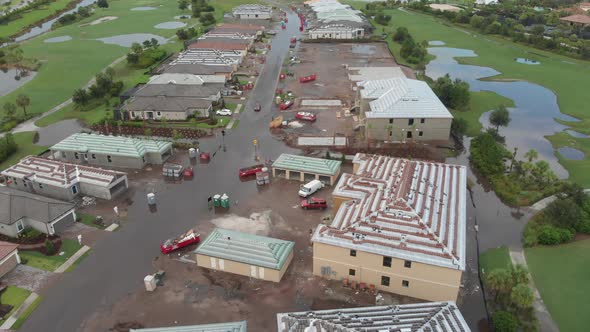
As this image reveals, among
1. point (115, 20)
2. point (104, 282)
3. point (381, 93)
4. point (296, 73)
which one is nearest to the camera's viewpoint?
point (104, 282)

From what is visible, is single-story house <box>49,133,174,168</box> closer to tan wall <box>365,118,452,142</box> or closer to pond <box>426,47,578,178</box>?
tan wall <box>365,118,452,142</box>

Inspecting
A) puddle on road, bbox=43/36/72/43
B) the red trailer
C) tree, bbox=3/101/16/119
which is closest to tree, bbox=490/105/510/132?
the red trailer

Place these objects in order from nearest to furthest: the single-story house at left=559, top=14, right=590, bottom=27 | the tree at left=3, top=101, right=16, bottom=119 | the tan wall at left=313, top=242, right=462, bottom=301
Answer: the tan wall at left=313, top=242, right=462, bottom=301 < the tree at left=3, top=101, right=16, bottom=119 < the single-story house at left=559, top=14, right=590, bottom=27

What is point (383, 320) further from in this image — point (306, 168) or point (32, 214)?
point (32, 214)

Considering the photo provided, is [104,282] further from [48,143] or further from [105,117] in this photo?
[105,117]

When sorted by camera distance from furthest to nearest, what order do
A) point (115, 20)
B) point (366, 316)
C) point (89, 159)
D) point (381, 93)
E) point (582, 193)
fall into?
Answer: 1. point (115, 20)
2. point (381, 93)
3. point (89, 159)
4. point (582, 193)
5. point (366, 316)

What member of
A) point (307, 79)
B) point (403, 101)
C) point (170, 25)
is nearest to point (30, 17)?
point (170, 25)

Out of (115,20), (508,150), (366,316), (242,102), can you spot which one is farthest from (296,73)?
(115,20)
